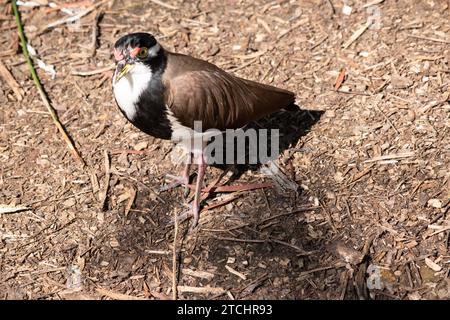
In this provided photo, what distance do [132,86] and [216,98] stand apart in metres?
0.70

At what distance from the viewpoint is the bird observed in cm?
491

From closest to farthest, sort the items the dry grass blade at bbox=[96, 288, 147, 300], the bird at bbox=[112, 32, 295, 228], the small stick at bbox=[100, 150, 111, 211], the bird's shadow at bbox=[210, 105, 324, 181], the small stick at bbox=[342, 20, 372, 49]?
the dry grass blade at bbox=[96, 288, 147, 300], the bird at bbox=[112, 32, 295, 228], the small stick at bbox=[100, 150, 111, 211], the bird's shadow at bbox=[210, 105, 324, 181], the small stick at bbox=[342, 20, 372, 49]

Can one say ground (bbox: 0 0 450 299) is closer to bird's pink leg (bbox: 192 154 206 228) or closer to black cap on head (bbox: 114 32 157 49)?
bird's pink leg (bbox: 192 154 206 228)

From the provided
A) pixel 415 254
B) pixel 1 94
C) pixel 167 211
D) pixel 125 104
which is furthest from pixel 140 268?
pixel 1 94

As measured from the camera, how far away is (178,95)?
16.4 ft

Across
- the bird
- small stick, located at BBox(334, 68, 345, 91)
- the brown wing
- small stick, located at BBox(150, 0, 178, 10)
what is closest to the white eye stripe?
the bird

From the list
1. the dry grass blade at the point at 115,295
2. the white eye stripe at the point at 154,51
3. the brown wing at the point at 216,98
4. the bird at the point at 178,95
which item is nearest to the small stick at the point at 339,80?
the brown wing at the point at 216,98

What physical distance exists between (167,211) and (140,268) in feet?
2.06

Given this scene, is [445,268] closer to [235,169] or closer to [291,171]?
[291,171]

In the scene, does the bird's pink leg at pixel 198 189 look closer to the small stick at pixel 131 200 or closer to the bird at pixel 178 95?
the bird at pixel 178 95

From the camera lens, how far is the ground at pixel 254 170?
4.88 meters

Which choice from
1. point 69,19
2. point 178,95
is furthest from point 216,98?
point 69,19

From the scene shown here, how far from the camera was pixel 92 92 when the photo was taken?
6.46 metres

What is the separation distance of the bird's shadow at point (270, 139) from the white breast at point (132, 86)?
119 cm
